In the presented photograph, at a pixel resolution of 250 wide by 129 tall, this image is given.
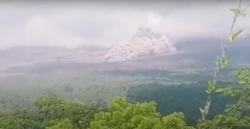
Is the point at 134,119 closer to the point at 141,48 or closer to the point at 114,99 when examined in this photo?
the point at 114,99

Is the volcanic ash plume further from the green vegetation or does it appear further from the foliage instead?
the foliage

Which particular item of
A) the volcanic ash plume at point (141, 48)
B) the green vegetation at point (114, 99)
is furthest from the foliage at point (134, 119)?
the volcanic ash plume at point (141, 48)

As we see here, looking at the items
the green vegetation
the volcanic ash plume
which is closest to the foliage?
the green vegetation

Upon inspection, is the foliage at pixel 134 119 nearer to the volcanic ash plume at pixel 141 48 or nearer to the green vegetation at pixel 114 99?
the green vegetation at pixel 114 99

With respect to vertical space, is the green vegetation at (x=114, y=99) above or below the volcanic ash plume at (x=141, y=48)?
below

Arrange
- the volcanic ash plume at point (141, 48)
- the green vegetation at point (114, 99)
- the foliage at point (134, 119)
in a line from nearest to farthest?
the foliage at point (134, 119), the green vegetation at point (114, 99), the volcanic ash plume at point (141, 48)

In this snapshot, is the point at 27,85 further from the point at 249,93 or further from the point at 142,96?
the point at 249,93

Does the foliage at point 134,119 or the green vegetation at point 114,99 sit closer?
the foliage at point 134,119
